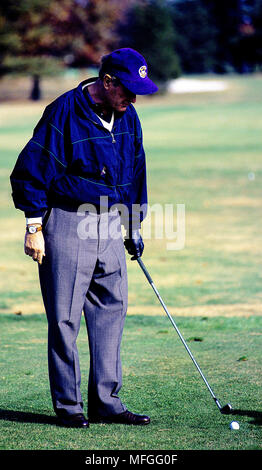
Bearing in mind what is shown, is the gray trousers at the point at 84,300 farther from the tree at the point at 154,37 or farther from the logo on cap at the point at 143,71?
the tree at the point at 154,37

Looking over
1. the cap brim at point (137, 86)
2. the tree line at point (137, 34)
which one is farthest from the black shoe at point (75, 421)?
the tree line at point (137, 34)

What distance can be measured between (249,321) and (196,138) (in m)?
26.8

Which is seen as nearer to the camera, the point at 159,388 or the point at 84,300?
the point at 84,300

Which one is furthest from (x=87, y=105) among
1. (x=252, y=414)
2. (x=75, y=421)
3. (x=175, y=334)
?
(x=175, y=334)

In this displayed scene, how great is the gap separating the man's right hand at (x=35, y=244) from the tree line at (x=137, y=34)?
61377 mm

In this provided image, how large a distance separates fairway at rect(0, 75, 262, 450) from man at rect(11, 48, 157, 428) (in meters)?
0.30

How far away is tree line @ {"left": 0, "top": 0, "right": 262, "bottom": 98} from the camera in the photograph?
7138 cm

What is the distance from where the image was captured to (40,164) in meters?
4.48

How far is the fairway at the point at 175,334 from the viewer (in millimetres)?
4492

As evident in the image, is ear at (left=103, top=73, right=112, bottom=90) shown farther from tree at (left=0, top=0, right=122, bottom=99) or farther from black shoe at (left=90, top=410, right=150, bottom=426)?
tree at (left=0, top=0, right=122, bottom=99)

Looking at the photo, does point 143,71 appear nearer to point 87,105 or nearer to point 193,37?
point 87,105

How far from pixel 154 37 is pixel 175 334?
64.5 metres

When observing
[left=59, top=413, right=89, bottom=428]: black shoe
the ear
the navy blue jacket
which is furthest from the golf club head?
the ear
